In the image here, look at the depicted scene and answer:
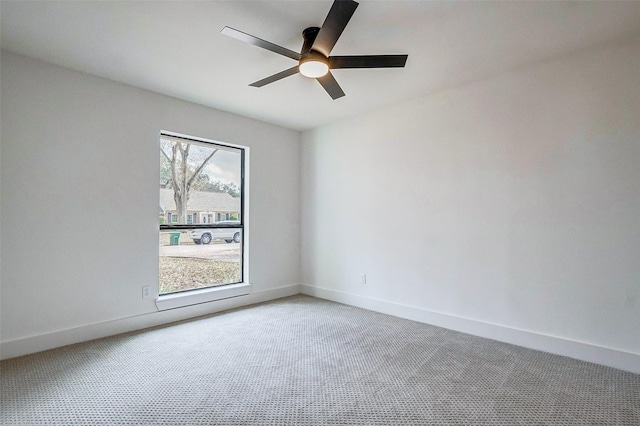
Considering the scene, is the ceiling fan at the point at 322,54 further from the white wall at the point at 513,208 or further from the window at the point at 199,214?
the window at the point at 199,214

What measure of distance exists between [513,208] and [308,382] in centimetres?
228

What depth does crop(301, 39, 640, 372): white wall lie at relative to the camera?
94.7 inches

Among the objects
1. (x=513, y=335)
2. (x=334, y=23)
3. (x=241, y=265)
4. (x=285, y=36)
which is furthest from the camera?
(x=241, y=265)

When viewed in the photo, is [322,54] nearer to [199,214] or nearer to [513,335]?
[199,214]

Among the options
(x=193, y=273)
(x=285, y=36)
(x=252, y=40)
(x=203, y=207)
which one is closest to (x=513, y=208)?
(x=285, y=36)

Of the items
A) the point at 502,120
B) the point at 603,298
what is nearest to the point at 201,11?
the point at 502,120

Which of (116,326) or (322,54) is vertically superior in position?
(322,54)

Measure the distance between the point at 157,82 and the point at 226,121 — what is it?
97cm

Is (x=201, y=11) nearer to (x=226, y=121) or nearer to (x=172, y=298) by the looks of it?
(x=226, y=121)

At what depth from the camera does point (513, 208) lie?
9.43 feet

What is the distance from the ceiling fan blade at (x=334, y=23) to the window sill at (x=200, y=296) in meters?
Result: 2.87

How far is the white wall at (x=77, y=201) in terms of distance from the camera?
101 inches

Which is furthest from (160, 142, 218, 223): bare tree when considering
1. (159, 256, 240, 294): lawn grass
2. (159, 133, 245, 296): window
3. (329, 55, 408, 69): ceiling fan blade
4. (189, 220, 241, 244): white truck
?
(329, 55, 408, 69): ceiling fan blade

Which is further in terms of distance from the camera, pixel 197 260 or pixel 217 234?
pixel 217 234
